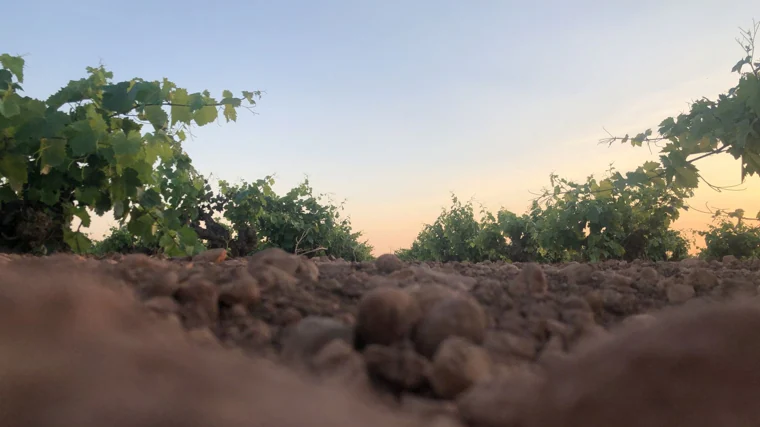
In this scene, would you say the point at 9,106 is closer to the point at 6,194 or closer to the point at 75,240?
the point at 6,194

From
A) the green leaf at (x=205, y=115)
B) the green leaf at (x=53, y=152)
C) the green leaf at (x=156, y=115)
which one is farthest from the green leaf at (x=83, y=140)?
the green leaf at (x=205, y=115)

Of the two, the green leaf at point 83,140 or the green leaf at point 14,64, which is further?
the green leaf at point 14,64

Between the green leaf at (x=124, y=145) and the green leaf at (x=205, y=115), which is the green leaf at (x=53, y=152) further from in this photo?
the green leaf at (x=205, y=115)

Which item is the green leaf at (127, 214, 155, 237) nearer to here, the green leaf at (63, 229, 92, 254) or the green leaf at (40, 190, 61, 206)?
the green leaf at (63, 229, 92, 254)

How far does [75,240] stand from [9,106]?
47.7 inches

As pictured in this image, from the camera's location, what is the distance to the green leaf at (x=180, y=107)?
4.52m

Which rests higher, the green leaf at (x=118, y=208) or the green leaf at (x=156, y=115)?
the green leaf at (x=156, y=115)

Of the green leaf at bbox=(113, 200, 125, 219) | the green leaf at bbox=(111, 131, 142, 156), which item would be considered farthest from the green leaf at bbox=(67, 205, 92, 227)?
the green leaf at bbox=(111, 131, 142, 156)

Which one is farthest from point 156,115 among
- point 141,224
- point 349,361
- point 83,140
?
point 349,361

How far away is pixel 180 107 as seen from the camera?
4539mm

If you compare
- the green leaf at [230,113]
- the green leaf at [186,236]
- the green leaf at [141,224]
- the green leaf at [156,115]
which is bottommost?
the green leaf at [186,236]

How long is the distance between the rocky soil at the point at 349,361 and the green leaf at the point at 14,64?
13.6 feet

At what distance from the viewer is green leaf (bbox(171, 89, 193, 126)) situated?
4.52m

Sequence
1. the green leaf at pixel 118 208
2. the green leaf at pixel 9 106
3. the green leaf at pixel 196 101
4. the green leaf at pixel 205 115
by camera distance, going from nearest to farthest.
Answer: the green leaf at pixel 9 106 → the green leaf at pixel 118 208 → the green leaf at pixel 196 101 → the green leaf at pixel 205 115
